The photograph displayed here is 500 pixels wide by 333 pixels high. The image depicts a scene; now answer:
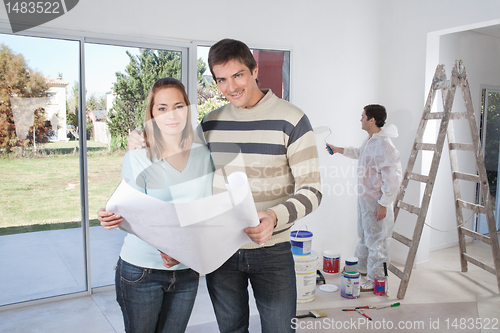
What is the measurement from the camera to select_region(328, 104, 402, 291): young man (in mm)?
3250

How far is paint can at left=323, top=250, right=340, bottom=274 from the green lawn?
2007mm

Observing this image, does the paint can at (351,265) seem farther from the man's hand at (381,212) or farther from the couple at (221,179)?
the couple at (221,179)

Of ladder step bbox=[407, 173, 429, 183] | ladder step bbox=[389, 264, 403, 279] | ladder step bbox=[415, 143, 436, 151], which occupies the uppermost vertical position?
ladder step bbox=[415, 143, 436, 151]

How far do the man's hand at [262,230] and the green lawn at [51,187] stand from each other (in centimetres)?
241

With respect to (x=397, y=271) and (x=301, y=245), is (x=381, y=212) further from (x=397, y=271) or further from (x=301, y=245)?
(x=301, y=245)

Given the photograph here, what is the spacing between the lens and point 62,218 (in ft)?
10.2

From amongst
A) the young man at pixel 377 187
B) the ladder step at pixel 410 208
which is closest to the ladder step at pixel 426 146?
the young man at pixel 377 187

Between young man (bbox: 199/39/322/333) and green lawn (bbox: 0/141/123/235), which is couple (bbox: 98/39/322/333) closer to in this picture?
young man (bbox: 199/39/322/333)

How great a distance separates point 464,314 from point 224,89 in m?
2.58

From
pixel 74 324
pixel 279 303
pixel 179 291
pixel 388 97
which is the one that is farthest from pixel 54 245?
pixel 388 97

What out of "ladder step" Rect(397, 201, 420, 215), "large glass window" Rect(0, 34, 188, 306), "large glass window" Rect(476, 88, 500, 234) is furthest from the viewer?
"large glass window" Rect(476, 88, 500, 234)

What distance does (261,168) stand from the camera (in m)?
1.40

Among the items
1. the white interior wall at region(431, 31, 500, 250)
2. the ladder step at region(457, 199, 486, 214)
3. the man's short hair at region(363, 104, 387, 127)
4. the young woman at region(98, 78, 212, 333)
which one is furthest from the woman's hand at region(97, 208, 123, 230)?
the white interior wall at region(431, 31, 500, 250)

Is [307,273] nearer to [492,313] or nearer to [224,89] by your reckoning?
[492,313]
